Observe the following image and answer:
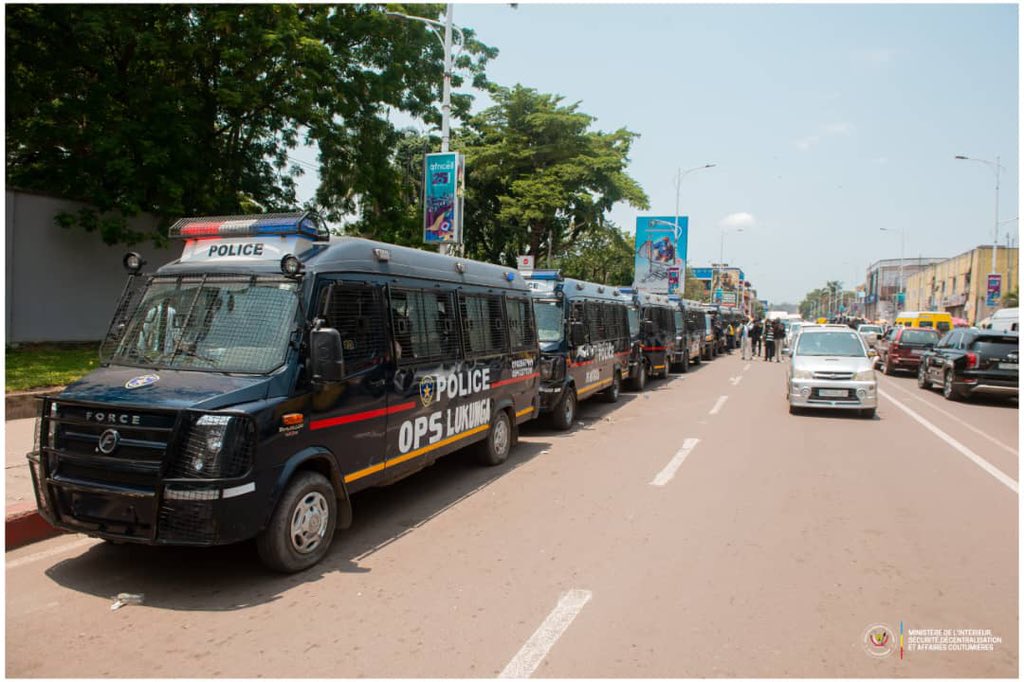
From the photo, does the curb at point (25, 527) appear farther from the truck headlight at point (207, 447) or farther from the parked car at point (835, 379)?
the parked car at point (835, 379)

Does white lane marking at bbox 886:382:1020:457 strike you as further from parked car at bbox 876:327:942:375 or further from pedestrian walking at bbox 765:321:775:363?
pedestrian walking at bbox 765:321:775:363

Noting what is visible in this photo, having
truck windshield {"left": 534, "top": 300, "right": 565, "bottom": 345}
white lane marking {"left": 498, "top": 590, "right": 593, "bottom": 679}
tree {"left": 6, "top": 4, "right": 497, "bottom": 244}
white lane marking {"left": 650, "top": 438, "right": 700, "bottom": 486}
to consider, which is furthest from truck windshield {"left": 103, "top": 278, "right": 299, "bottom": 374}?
tree {"left": 6, "top": 4, "right": 497, "bottom": 244}

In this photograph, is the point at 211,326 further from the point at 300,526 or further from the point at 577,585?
the point at 577,585

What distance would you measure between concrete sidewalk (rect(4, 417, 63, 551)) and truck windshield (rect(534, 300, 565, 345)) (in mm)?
7309

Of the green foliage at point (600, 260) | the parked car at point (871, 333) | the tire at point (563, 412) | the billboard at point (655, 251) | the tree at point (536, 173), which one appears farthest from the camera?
the green foliage at point (600, 260)

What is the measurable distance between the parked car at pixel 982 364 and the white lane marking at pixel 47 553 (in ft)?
58.5

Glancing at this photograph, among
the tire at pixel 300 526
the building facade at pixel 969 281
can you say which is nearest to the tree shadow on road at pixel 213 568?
the tire at pixel 300 526

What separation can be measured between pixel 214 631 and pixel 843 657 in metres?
3.70

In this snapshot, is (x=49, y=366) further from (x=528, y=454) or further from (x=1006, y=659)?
(x=1006, y=659)

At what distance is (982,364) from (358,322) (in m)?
16.1

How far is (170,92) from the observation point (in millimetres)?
16438

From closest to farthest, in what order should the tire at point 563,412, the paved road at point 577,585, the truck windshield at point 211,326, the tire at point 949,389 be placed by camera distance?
the paved road at point 577,585 → the truck windshield at point 211,326 → the tire at point 563,412 → the tire at point 949,389

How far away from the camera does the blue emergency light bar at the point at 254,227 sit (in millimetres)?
5574

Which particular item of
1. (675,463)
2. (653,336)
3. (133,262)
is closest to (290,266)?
(133,262)
